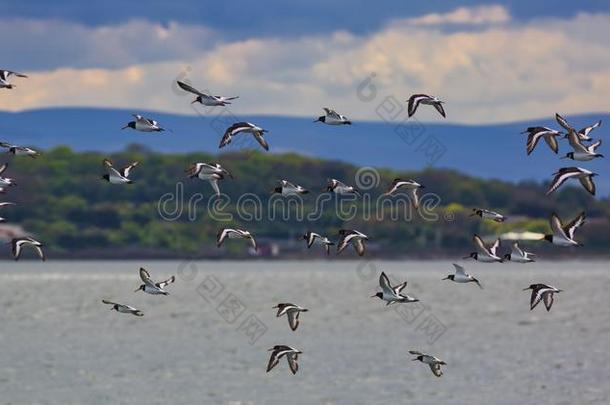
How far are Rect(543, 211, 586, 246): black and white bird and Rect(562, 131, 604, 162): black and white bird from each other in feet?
4.59

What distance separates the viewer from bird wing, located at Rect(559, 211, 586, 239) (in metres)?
37.2

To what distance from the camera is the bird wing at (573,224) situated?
37.2 meters

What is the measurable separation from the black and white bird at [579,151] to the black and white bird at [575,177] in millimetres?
402
